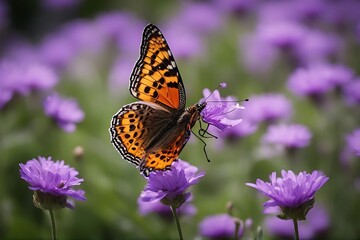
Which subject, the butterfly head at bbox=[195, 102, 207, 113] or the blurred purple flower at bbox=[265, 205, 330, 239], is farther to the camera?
the blurred purple flower at bbox=[265, 205, 330, 239]

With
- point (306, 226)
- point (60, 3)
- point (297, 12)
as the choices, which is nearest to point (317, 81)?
point (306, 226)

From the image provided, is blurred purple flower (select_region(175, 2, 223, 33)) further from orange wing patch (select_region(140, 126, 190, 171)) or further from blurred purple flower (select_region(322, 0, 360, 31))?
orange wing patch (select_region(140, 126, 190, 171))

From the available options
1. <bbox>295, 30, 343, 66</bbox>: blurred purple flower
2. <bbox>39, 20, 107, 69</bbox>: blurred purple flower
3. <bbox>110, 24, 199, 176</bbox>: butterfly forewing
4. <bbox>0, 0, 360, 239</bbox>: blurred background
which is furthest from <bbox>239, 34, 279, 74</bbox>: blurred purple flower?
<bbox>110, 24, 199, 176</bbox>: butterfly forewing

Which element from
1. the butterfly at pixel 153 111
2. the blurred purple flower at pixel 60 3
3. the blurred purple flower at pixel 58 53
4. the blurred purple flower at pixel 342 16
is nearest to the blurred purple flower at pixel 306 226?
the butterfly at pixel 153 111

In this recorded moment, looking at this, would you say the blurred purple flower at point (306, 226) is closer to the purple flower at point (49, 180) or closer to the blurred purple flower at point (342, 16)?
the purple flower at point (49, 180)

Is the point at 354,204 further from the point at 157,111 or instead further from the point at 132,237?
the point at 157,111

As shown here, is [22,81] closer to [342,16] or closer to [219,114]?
[219,114]

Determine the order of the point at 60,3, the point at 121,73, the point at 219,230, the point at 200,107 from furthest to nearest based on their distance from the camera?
the point at 60,3, the point at 121,73, the point at 219,230, the point at 200,107

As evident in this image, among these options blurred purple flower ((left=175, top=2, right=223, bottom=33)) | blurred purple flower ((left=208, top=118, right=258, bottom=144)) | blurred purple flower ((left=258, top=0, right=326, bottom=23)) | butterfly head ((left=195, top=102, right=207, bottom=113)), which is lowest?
butterfly head ((left=195, top=102, right=207, bottom=113))
